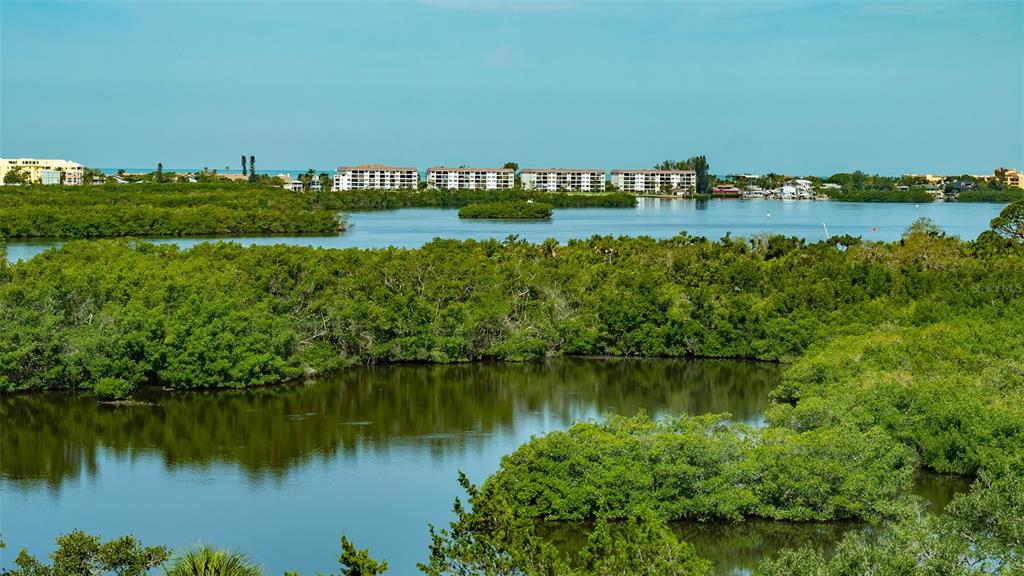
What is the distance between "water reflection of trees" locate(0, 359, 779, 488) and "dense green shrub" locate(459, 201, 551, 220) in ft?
225

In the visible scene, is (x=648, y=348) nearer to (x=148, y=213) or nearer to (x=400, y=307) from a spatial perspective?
(x=400, y=307)

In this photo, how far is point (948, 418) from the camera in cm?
2317

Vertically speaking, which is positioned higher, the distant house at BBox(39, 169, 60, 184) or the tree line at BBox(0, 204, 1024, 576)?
the distant house at BBox(39, 169, 60, 184)

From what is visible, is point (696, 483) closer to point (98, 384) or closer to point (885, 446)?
point (885, 446)

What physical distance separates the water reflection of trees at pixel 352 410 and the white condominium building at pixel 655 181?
399 ft

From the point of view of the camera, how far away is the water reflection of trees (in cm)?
2575

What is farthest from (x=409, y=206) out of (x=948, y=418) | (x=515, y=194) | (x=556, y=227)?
(x=948, y=418)

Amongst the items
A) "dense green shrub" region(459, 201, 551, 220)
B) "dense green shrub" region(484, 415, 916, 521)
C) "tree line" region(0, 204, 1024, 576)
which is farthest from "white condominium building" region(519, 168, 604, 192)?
"dense green shrub" region(484, 415, 916, 521)

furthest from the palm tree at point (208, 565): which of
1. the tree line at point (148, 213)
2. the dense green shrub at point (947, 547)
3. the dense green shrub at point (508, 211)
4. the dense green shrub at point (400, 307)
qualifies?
the dense green shrub at point (508, 211)

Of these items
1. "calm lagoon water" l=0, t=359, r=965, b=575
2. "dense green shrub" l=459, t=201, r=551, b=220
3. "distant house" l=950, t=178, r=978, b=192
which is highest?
"distant house" l=950, t=178, r=978, b=192

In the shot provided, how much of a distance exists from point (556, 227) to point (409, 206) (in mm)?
39539

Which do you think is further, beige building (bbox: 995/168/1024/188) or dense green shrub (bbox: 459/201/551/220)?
beige building (bbox: 995/168/1024/188)

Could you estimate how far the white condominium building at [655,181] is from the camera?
6147 inches

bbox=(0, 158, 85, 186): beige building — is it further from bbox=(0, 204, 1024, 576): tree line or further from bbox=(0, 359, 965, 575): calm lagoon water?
bbox=(0, 359, 965, 575): calm lagoon water
